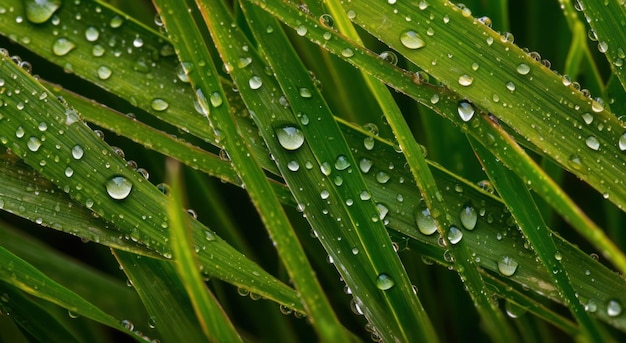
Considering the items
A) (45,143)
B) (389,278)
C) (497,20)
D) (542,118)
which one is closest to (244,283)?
(389,278)

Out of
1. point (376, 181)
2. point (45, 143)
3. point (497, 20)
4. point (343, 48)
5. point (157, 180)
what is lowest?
point (157, 180)

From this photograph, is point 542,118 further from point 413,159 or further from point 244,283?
point 244,283

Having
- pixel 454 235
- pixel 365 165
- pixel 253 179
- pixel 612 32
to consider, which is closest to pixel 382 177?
pixel 365 165

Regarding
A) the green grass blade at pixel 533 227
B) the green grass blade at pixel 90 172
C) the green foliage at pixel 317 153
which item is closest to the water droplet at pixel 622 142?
the green foliage at pixel 317 153

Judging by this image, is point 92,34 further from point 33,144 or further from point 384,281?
point 384,281

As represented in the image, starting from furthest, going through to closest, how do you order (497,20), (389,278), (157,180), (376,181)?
(157,180) < (497,20) < (376,181) < (389,278)

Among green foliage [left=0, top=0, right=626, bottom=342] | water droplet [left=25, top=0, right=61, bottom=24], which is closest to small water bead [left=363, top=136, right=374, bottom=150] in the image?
green foliage [left=0, top=0, right=626, bottom=342]
